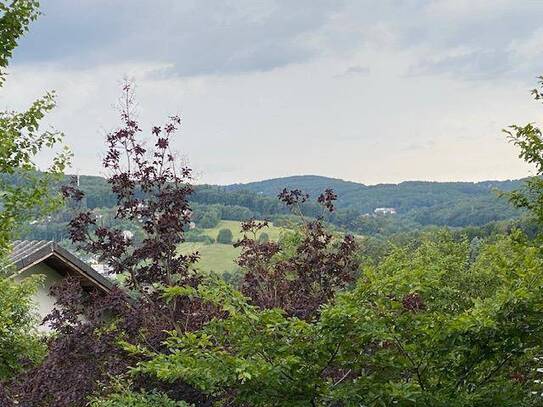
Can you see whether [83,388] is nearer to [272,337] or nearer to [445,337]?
[272,337]

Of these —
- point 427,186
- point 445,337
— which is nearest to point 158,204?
point 445,337

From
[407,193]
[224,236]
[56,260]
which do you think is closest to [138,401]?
[56,260]

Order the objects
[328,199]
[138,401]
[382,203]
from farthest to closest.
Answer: [382,203], [328,199], [138,401]

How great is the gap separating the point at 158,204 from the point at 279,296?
2.32m

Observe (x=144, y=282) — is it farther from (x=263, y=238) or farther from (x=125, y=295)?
(x=263, y=238)

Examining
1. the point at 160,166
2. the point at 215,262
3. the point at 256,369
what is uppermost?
the point at 160,166

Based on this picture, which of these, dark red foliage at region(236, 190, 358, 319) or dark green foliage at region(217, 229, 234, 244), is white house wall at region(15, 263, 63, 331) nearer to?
dark red foliage at region(236, 190, 358, 319)

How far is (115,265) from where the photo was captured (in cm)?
906

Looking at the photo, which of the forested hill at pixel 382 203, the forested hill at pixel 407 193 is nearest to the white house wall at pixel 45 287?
the forested hill at pixel 382 203

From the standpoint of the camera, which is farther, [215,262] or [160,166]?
[215,262]

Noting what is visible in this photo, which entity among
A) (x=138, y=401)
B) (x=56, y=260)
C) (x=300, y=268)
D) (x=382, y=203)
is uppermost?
(x=382, y=203)

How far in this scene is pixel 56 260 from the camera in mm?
14156

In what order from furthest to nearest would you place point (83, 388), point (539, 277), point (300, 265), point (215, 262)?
1. point (215, 262)
2. point (300, 265)
3. point (83, 388)
4. point (539, 277)

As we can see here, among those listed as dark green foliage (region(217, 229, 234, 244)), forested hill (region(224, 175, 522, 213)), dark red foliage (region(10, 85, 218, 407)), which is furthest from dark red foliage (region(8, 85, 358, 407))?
forested hill (region(224, 175, 522, 213))
